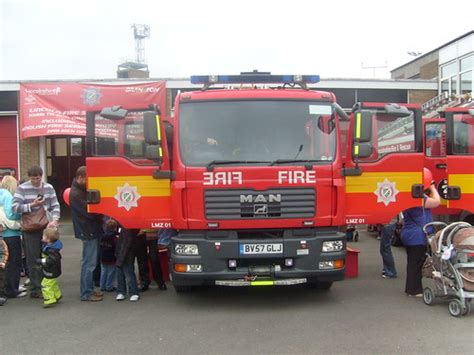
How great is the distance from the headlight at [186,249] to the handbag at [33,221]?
206cm

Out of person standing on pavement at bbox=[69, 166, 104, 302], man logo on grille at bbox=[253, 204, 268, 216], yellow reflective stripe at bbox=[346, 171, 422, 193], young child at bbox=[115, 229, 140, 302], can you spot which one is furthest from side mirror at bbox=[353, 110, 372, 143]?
person standing on pavement at bbox=[69, 166, 104, 302]

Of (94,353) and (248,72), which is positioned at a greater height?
(248,72)

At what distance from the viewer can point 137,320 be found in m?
5.79

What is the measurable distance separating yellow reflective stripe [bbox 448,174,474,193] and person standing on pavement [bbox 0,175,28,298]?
629cm

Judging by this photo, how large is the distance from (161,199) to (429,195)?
3.63 m

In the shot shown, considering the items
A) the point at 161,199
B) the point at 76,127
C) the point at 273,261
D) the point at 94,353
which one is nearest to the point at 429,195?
the point at 273,261

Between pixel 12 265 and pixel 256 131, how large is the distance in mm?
3855

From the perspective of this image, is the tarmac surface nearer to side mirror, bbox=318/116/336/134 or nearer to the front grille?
the front grille

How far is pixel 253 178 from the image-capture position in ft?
19.1

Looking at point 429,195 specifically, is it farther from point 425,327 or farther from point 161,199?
point 161,199

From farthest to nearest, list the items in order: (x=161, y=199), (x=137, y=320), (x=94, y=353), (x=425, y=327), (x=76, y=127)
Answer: (x=76, y=127) < (x=161, y=199) < (x=137, y=320) < (x=425, y=327) < (x=94, y=353)

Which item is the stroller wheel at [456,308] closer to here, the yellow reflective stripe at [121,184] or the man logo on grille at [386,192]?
the man logo on grille at [386,192]

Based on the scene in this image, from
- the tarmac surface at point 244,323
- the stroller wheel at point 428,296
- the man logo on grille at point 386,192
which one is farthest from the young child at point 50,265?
the stroller wheel at point 428,296

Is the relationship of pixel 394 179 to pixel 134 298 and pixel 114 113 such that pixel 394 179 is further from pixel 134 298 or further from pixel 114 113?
pixel 134 298
